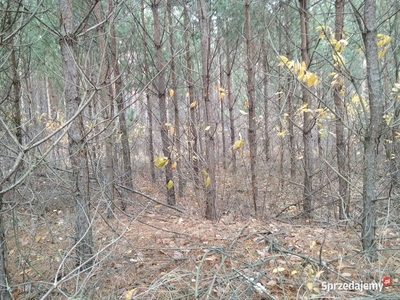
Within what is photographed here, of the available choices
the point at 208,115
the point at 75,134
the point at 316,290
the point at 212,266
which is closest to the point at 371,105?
the point at 316,290

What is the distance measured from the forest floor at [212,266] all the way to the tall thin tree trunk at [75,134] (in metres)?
0.18

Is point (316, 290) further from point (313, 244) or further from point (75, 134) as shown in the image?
point (75, 134)

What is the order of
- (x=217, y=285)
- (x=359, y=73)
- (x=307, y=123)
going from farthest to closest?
1. (x=359, y=73)
2. (x=307, y=123)
3. (x=217, y=285)

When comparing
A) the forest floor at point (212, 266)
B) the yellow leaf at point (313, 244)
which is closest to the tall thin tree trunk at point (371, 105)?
the forest floor at point (212, 266)

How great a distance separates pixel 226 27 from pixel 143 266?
7.38 metres

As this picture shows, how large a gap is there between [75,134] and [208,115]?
2.02 meters

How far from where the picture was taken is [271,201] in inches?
233

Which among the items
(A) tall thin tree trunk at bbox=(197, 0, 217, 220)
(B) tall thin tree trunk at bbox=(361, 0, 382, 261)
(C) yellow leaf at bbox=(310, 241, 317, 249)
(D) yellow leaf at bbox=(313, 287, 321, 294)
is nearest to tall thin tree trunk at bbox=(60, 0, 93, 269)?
(A) tall thin tree trunk at bbox=(197, 0, 217, 220)

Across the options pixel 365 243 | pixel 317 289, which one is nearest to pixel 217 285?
pixel 317 289

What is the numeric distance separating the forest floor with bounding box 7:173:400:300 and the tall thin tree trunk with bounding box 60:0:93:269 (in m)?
0.18

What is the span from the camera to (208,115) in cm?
407

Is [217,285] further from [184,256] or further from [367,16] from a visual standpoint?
[367,16]

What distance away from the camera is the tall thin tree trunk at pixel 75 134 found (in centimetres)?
245

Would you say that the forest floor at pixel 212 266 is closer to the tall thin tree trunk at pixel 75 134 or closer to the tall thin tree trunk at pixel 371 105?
the tall thin tree trunk at pixel 75 134
